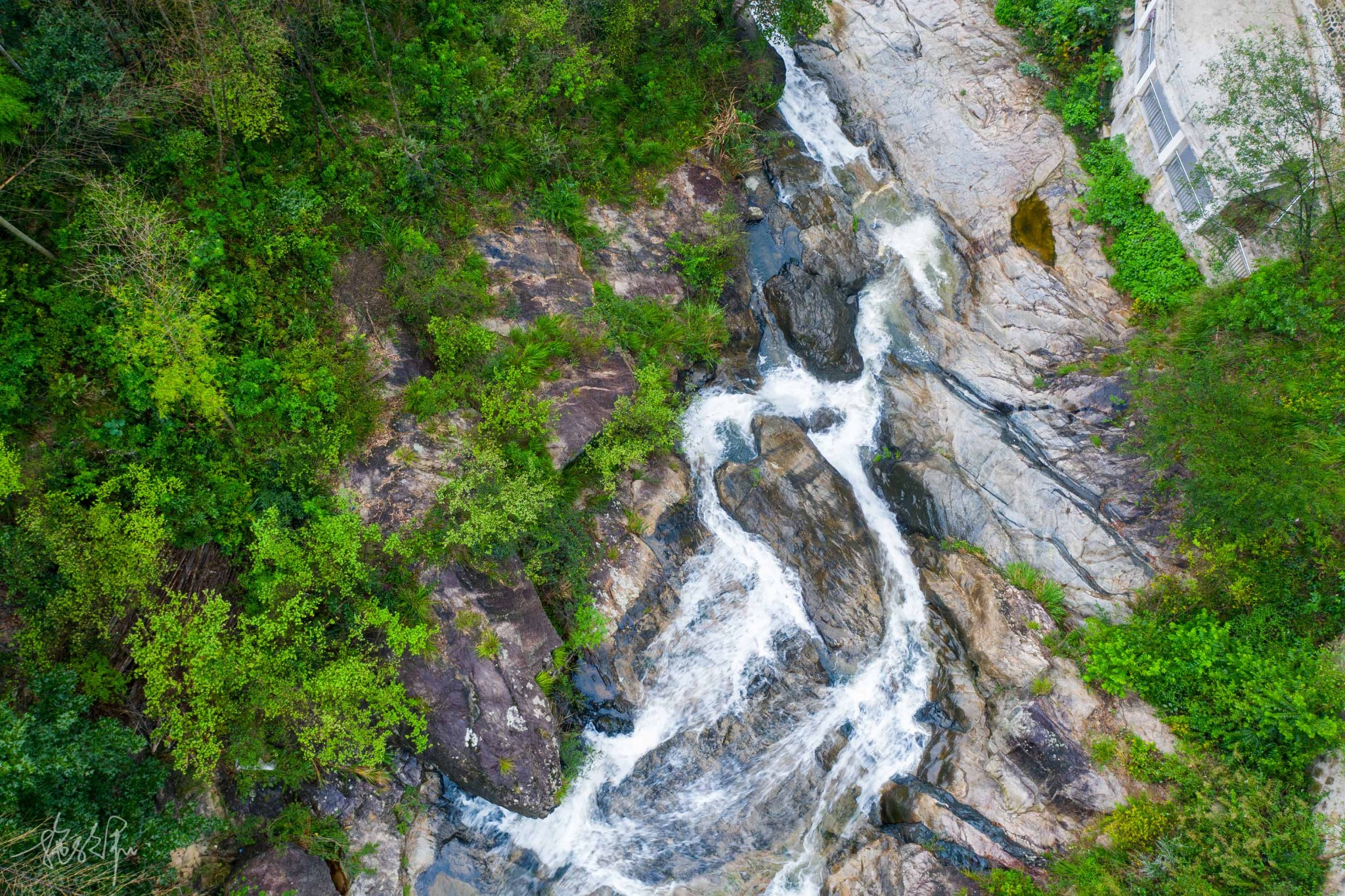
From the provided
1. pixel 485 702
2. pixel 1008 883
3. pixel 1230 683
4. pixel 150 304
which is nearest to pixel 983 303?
pixel 1230 683

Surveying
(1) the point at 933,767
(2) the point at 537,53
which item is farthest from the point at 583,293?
(1) the point at 933,767

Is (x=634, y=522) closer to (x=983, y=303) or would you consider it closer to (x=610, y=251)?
(x=610, y=251)

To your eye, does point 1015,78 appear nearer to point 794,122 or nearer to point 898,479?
point 794,122

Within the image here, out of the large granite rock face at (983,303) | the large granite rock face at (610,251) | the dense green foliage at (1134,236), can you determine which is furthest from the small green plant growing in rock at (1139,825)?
the large granite rock face at (610,251)

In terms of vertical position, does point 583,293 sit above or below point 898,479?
above

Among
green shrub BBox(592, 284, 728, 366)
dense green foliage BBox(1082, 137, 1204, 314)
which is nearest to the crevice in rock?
green shrub BBox(592, 284, 728, 366)

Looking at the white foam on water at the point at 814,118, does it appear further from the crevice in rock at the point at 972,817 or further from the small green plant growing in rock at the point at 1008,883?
the small green plant growing in rock at the point at 1008,883
